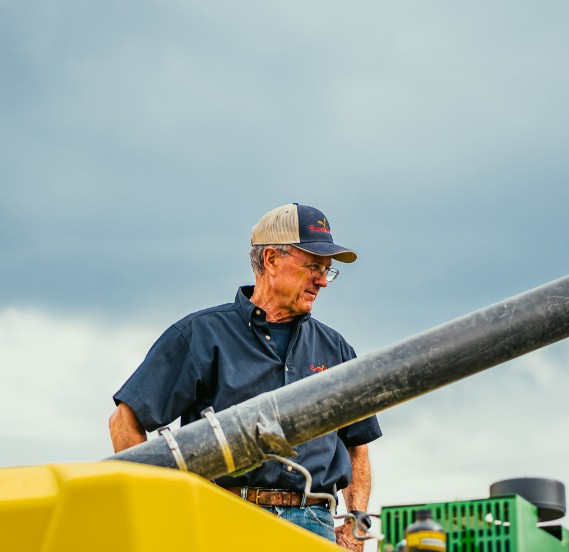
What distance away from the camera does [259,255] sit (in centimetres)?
487

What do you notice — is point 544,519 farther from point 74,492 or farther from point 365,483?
point 74,492

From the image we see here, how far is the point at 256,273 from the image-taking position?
4906mm

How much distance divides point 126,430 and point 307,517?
0.85 m

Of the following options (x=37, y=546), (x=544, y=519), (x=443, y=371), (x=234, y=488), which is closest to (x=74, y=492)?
(x=37, y=546)

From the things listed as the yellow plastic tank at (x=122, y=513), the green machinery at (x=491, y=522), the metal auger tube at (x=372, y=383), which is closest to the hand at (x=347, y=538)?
the green machinery at (x=491, y=522)

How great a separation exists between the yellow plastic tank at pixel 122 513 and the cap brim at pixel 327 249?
2.76m

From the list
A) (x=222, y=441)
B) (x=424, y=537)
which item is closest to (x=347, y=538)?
(x=222, y=441)

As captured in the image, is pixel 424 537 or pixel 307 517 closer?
pixel 424 537

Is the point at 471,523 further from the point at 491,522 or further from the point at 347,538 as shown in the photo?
the point at 347,538

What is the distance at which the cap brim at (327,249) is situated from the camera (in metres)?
4.68

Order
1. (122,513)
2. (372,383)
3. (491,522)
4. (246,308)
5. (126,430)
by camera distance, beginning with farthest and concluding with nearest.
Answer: (246,308)
(126,430)
(491,522)
(372,383)
(122,513)

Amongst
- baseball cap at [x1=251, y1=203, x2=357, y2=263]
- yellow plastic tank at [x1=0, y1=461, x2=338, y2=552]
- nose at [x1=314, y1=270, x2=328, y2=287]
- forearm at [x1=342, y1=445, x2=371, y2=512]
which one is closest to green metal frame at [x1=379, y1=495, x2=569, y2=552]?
forearm at [x1=342, y1=445, x2=371, y2=512]

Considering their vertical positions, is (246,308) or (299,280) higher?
(299,280)

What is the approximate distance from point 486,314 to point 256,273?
2189 millimetres
